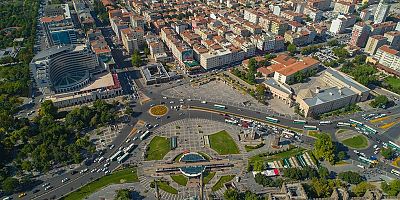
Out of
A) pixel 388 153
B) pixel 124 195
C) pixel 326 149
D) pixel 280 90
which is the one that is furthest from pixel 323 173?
pixel 124 195

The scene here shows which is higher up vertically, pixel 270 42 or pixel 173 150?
pixel 270 42

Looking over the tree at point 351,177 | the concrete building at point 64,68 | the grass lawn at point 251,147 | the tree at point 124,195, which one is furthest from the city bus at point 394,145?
the concrete building at point 64,68

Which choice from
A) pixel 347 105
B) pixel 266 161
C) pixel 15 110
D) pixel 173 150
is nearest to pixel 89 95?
pixel 15 110

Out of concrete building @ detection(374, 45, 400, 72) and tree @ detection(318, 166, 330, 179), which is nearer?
tree @ detection(318, 166, 330, 179)

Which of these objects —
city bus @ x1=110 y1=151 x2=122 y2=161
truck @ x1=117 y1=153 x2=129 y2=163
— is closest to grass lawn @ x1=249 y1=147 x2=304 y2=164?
truck @ x1=117 y1=153 x2=129 y2=163

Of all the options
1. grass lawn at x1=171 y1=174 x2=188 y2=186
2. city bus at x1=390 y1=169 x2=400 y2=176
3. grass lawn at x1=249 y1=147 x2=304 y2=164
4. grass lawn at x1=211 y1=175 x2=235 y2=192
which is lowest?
grass lawn at x1=171 y1=174 x2=188 y2=186

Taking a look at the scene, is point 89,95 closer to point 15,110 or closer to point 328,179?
point 15,110

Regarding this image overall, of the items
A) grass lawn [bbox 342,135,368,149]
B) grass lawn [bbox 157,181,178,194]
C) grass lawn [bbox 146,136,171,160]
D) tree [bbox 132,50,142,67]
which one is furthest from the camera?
tree [bbox 132,50,142,67]

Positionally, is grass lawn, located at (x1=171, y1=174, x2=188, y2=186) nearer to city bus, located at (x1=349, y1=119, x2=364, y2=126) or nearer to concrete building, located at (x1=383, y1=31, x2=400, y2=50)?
city bus, located at (x1=349, y1=119, x2=364, y2=126)
